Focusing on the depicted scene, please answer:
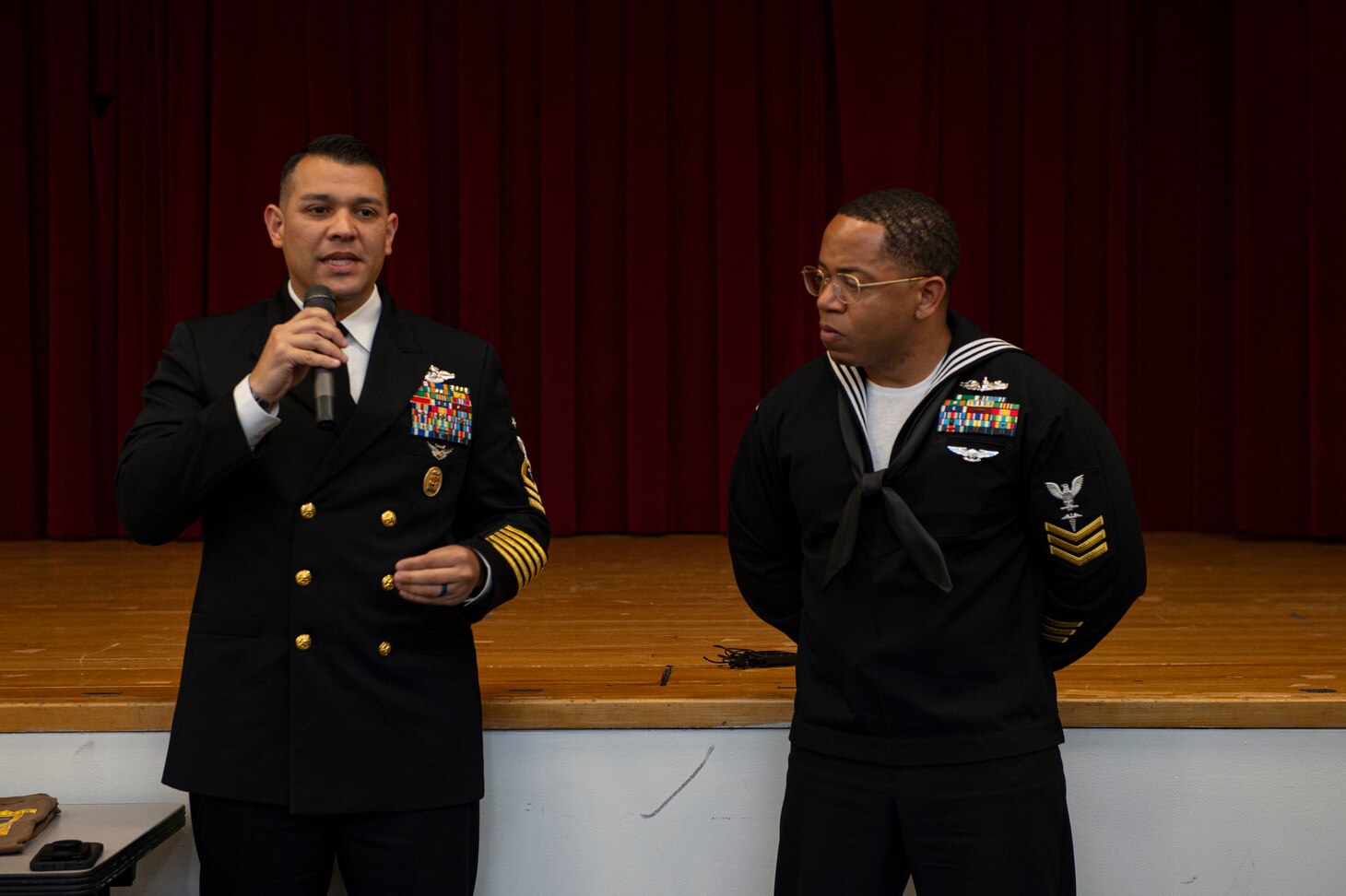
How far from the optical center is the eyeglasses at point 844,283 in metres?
1.89

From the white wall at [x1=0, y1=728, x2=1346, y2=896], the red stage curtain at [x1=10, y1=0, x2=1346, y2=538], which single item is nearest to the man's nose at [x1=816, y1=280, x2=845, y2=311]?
the white wall at [x1=0, y1=728, x2=1346, y2=896]

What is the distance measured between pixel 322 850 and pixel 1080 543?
1135mm

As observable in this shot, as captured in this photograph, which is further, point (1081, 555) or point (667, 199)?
point (667, 199)

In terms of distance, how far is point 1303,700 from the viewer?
2377mm

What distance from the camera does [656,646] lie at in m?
2.99

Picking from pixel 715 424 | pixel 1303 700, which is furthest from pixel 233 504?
pixel 715 424

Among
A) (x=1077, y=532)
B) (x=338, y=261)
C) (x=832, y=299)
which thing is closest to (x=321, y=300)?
(x=338, y=261)

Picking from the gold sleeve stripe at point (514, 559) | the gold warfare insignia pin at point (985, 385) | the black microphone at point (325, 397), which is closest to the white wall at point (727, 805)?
the gold sleeve stripe at point (514, 559)

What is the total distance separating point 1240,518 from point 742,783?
136 inches

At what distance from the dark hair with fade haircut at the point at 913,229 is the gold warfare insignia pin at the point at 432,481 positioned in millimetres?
685

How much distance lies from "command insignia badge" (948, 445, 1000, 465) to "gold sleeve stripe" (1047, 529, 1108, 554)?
0.46 ft

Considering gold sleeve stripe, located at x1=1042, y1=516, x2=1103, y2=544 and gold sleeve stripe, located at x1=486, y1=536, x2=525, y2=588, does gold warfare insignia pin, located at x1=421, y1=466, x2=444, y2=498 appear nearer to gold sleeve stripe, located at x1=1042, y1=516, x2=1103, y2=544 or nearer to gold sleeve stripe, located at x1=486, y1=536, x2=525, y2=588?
gold sleeve stripe, located at x1=486, y1=536, x2=525, y2=588

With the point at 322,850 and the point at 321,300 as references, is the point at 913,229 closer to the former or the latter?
the point at 321,300

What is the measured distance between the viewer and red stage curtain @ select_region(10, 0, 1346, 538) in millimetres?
5238
